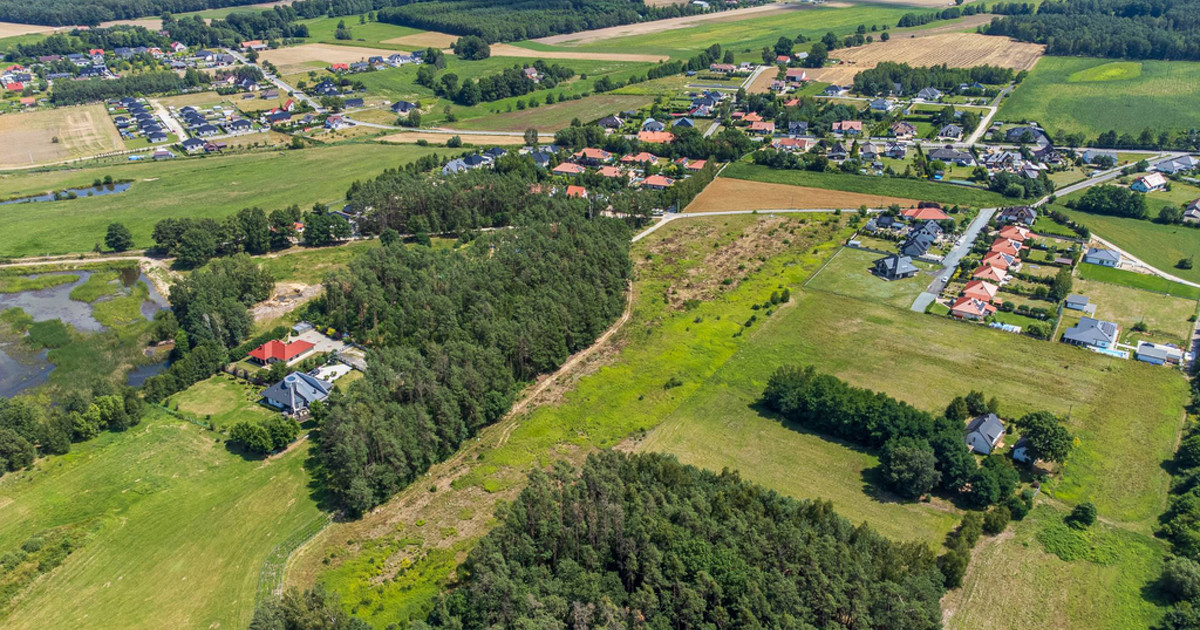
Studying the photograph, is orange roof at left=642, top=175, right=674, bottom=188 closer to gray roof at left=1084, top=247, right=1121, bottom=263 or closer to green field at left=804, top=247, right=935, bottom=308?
green field at left=804, top=247, right=935, bottom=308

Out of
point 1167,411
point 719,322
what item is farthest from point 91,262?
point 1167,411

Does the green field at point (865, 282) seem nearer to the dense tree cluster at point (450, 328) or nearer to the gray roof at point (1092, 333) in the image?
the gray roof at point (1092, 333)

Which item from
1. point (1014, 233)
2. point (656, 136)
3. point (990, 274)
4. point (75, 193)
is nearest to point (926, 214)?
point (1014, 233)

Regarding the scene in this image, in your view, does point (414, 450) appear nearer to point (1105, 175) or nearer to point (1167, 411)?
point (1167, 411)

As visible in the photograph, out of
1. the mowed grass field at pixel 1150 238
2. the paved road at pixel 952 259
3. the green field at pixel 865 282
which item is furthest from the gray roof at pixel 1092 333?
the mowed grass field at pixel 1150 238

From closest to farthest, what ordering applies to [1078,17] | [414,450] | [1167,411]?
[414,450], [1167,411], [1078,17]

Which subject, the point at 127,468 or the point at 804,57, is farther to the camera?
the point at 804,57
